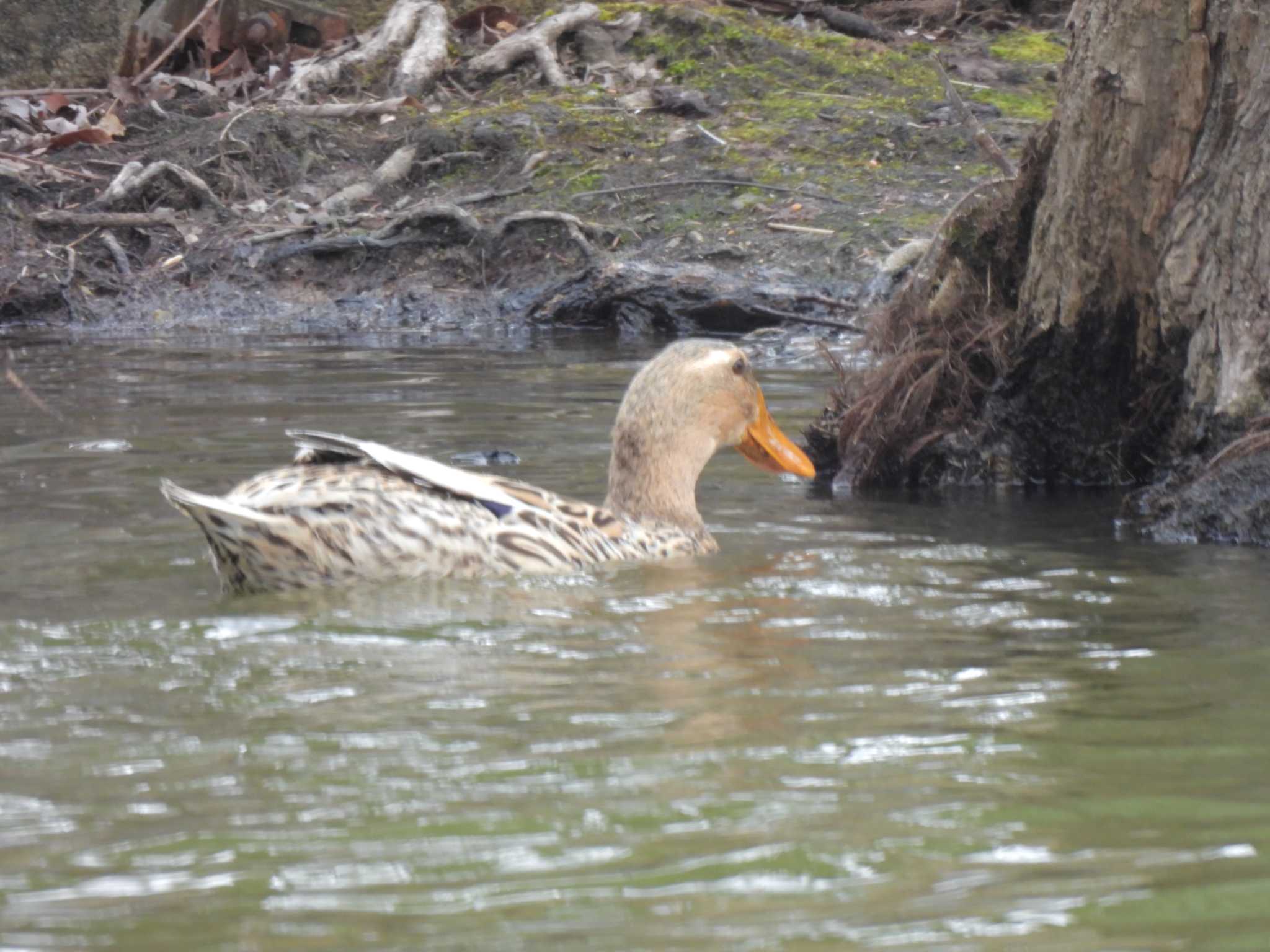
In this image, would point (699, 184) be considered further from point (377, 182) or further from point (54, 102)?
point (54, 102)

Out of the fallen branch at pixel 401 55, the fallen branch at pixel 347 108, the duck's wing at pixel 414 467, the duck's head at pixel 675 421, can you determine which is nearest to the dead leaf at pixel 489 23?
the fallen branch at pixel 401 55

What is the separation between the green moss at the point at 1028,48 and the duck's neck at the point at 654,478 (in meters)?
12.0

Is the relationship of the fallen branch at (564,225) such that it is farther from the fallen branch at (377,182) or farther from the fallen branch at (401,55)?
the fallen branch at (401,55)

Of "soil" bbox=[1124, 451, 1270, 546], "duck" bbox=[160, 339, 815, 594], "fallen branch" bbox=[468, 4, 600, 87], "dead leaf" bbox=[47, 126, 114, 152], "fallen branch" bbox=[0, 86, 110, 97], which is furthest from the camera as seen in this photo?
"fallen branch" bbox=[468, 4, 600, 87]

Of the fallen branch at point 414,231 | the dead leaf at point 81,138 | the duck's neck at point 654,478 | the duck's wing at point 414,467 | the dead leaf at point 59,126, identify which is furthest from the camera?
the dead leaf at point 59,126

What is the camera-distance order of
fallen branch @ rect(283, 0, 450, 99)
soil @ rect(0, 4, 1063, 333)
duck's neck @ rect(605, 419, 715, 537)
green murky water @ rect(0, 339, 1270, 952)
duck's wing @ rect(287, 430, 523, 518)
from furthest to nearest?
fallen branch @ rect(283, 0, 450, 99) < soil @ rect(0, 4, 1063, 333) < duck's neck @ rect(605, 419, 715, 537) < duck's wing @ rect(287, 430, 523, 518) < green murky water @ rect(0, 339, 1270, 952)

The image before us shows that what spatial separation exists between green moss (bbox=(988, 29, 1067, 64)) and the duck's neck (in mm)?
11977

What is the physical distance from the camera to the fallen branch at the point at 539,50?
1686 cm

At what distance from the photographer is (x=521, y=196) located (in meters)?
15.2

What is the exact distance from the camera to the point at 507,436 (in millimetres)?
9398

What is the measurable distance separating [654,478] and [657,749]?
10.2ft

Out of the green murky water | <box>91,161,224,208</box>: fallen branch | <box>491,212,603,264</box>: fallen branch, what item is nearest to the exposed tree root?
<box>491,212,603,264</box>: fallen branch

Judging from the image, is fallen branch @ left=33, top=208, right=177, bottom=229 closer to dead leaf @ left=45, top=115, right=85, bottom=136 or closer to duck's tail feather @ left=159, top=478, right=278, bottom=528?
dead leaf @ left=45, top=115, right=85, bottom=136

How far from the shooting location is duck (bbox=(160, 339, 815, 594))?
580 cm
